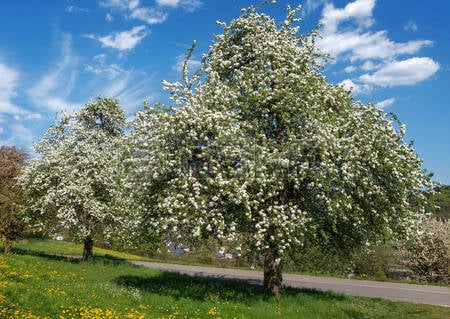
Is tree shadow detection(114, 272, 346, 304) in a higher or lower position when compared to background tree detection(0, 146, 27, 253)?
lower

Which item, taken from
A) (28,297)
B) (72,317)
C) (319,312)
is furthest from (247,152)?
(28,297)

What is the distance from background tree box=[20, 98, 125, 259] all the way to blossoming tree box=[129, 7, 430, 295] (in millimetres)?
13402

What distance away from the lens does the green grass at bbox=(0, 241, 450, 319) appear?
14930 millimetres

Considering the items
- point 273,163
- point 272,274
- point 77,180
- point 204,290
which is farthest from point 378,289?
point 77,180

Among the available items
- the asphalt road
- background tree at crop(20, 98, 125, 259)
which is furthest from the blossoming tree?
background tree at crop(20, 98, 125, 259)

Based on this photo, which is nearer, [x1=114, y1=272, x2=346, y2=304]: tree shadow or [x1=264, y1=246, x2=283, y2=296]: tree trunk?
[x1=114, y1=272, x2=346, y2=304]: tree shadow

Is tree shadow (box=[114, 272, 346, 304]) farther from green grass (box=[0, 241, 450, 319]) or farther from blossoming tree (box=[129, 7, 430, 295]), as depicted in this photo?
blossoming tree (box=[129, 7, 430, 295])

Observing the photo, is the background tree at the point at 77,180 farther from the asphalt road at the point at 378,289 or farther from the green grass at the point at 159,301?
the asphalt road at the point at 378,289

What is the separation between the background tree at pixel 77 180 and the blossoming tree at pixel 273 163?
13.4m

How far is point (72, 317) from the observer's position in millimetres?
14000

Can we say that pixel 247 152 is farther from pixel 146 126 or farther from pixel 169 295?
pixel 169 295

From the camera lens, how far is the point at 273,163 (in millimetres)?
17375

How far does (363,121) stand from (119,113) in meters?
22.4

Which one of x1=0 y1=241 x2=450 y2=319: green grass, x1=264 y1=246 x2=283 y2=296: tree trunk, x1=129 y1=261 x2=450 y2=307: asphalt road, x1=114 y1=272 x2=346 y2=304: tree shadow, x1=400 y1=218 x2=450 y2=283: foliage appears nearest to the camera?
x1=0 y1=241 x2=450 y2=319: green grass
